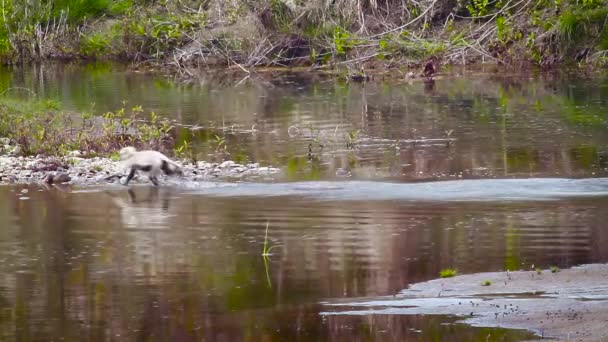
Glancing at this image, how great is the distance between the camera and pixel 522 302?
866 cm

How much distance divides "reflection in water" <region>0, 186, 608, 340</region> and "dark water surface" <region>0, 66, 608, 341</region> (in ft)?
0.07

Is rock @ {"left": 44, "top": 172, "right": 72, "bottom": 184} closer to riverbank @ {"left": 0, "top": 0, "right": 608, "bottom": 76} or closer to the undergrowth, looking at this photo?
riverbank @ {"left": 0, "top": 0, "right": 608, "bottom": 76}

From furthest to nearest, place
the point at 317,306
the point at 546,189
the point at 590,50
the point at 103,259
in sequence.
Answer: the point at 590,50 → the point at 546,189 → the point at 103,259 → the point at 317,306

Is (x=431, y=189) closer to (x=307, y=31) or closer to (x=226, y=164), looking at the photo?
(x=226, y=164)

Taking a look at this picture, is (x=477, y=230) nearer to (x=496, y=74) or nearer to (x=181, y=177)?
(x=181, y=177)

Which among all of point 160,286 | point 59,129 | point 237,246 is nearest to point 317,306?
point 160,286

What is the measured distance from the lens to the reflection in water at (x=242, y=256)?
8648 mm

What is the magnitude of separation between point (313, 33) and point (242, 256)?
21306mm

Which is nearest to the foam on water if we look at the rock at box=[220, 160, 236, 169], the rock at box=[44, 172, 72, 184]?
the rock at box=[220, 160, 236, 169]

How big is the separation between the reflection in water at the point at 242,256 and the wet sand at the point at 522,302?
0.20m

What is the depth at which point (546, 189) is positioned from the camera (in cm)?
1430

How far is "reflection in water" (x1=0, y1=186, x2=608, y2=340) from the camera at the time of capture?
8648 millimetres

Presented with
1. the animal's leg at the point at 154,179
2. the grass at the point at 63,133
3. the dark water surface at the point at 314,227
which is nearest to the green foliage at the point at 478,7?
the dark water surface at the point at 314,227

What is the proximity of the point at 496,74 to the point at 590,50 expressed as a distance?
213cm
